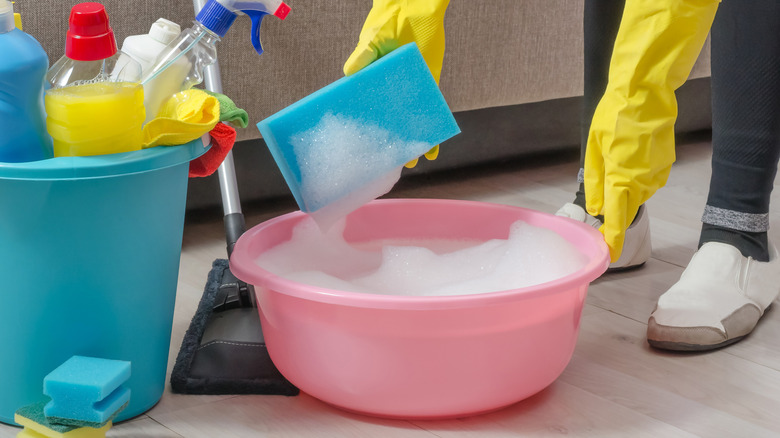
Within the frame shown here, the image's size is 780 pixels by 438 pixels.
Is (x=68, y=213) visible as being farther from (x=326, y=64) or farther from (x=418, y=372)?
(x=326, y=64)

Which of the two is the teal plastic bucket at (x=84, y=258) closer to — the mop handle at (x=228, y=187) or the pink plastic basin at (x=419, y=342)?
the pink plastic basin at (x=419, y=342)

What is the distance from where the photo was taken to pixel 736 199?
1.03 m

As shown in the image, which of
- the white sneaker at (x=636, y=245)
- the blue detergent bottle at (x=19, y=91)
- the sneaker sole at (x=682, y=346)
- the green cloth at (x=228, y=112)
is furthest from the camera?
the white sneaker at (x=636, y=245)

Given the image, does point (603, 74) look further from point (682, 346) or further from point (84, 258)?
point (84, 258)

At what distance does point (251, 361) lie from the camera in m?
0.88

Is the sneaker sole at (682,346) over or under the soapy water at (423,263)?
under

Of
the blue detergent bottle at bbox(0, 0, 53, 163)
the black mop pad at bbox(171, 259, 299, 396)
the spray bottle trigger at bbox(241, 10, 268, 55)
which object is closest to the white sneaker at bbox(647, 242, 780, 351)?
the black mop pad at bbox(171, 259, 299, 396)

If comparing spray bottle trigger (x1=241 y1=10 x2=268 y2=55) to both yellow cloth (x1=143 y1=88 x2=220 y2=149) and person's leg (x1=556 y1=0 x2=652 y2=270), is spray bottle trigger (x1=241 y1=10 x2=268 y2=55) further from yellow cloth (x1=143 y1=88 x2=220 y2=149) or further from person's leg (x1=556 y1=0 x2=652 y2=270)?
person's leg (x1=556 y1=0 x2=652 y2=270)

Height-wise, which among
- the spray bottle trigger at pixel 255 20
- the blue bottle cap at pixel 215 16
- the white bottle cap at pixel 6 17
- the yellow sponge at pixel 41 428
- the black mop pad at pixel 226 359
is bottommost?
the black mop pad at pixel 226 359

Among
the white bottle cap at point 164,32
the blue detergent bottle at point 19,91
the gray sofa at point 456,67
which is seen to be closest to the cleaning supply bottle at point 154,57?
the white bottle cap at point 164,32

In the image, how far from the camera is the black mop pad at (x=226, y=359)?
0.84 metres

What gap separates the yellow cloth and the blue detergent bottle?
0.29ft

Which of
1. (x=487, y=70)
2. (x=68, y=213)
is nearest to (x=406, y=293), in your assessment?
(x=68, y=213)

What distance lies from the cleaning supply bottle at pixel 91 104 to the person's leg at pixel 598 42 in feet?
2.39
